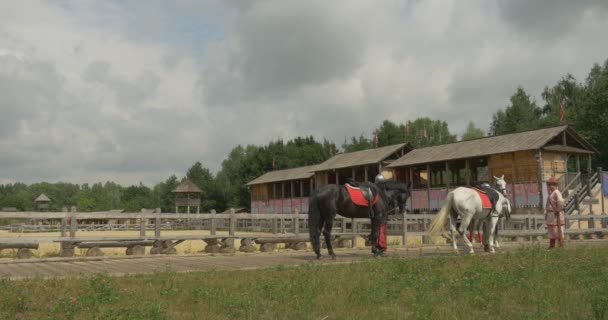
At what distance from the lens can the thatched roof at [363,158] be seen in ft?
137

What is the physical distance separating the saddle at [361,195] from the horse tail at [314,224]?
3.09 ft

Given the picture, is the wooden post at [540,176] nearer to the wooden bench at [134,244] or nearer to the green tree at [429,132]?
the wooden bench at [134,244]

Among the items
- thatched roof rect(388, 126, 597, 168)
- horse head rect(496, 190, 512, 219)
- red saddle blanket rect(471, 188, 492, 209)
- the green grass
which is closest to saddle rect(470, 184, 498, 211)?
red saddle blanket rect(471, 188, 492, 209)

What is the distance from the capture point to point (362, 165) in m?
42.1

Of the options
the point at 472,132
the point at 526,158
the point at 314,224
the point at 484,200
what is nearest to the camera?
the point at 314,224

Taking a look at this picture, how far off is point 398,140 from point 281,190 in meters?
29.6

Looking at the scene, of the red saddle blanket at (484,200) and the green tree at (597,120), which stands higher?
the green tree at (597,120)

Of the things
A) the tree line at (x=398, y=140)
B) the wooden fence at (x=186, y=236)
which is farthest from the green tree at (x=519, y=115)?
the wooden fence at (x=186, y=236)

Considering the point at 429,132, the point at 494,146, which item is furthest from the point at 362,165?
the point at 429,132

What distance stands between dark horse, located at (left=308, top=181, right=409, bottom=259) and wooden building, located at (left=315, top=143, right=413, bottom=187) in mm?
25541

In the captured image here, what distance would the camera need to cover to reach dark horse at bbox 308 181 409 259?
13.4 metres

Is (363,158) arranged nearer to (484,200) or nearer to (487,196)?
(487,196)

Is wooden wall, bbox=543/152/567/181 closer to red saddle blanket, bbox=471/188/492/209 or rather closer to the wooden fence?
the wooden fence

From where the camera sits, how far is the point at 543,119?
218 feet
